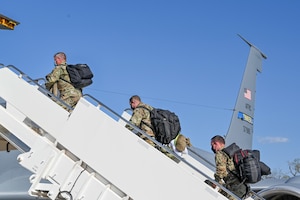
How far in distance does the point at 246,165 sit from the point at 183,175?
2.59ft

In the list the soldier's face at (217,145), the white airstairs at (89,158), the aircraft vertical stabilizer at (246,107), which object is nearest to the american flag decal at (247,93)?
the aircraft vertical stabilizer at (246,107)

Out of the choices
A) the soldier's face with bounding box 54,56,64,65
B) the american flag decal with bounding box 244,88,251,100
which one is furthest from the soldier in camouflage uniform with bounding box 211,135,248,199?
the american flag decal with bounding box 244,88,251,100

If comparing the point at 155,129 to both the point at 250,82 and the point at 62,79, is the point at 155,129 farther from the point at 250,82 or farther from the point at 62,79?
the point at 250,82

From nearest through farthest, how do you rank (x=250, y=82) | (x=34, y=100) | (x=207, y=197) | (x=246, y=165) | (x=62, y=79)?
(x=207, y=197) → (x=246, y=165) → (x=34, y=100) → (x=62, y=79) → (x=250, y=82)

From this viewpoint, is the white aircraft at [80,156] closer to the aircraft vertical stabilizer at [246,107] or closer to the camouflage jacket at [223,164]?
the camouflage jacket at [223,164]

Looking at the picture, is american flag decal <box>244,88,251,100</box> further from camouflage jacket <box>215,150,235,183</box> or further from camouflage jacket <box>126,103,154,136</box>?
camouflage jacket <box>215,150,235,183</box>

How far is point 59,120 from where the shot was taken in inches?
216

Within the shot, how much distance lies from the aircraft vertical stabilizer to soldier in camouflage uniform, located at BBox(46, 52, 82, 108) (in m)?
12.6

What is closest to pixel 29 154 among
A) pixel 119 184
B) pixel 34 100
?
pixel 34 100

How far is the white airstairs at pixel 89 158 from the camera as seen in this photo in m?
4.91

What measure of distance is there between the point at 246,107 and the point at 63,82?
48.4 feet

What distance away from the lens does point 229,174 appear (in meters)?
5.82

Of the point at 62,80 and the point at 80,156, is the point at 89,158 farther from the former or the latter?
the point at 62,80

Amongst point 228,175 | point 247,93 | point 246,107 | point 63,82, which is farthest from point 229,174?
point 247,93
